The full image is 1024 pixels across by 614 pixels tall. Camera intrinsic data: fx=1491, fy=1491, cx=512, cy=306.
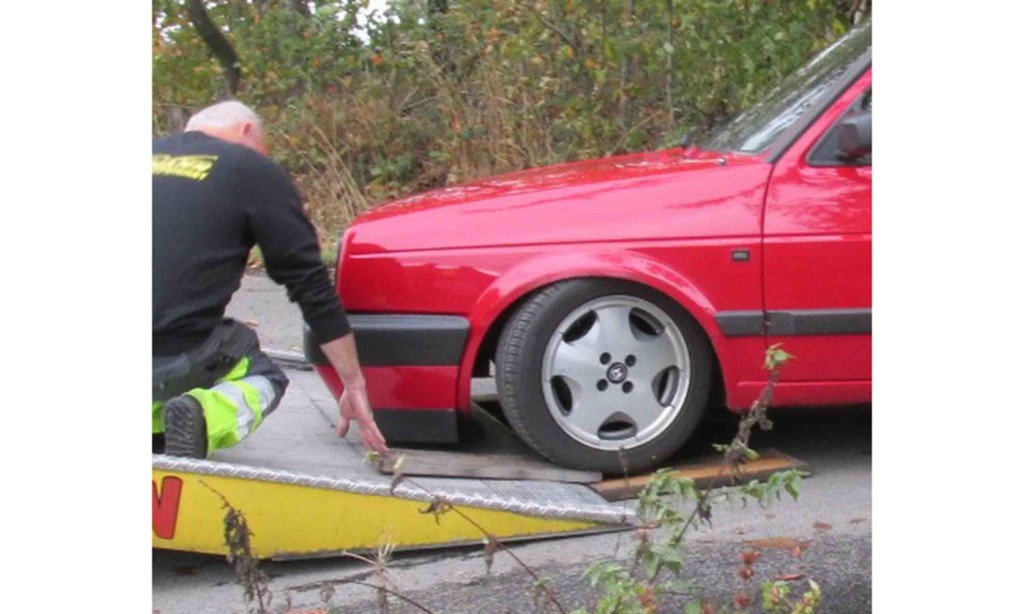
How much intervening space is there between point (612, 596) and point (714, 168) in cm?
229

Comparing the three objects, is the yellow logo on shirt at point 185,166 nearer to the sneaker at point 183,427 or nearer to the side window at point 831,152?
the sneaker at point 183,427

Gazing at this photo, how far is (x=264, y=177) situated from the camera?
4.39 metres

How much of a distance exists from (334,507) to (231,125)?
124 cm

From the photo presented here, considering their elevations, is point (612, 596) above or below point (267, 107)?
below

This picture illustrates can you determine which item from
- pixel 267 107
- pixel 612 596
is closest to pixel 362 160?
pixel 267 107

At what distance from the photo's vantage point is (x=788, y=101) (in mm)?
5336

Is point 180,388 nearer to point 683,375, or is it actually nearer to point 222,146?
point 222,146

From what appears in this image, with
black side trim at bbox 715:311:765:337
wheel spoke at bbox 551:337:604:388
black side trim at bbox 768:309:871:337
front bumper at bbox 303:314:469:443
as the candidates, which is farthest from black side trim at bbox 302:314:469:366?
black side trim at bbox 768:309:871:337

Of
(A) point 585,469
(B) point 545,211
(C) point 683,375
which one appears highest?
(B) point 545,211

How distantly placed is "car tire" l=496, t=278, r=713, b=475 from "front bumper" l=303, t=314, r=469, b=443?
0.17 meters

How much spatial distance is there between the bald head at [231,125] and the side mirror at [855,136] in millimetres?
1812

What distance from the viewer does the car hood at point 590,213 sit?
4770 mm

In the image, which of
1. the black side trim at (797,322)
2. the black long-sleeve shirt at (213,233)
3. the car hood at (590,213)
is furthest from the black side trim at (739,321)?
the black long-sleeve shirt at (213,233)
